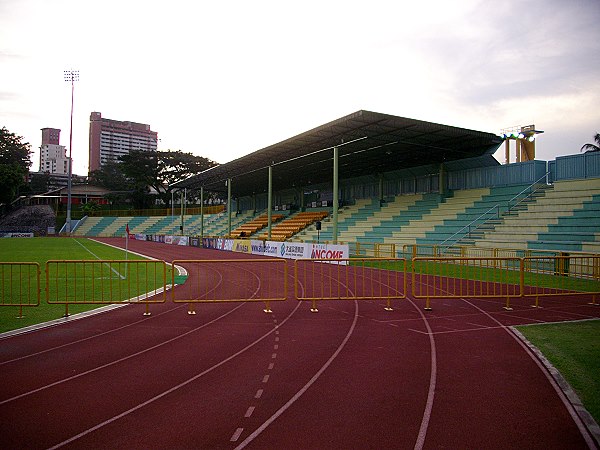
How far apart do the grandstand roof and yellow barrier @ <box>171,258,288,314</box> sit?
9.94m

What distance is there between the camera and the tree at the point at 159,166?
77.7m

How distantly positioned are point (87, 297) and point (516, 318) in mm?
11816

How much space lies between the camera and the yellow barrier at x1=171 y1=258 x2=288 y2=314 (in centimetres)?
1083

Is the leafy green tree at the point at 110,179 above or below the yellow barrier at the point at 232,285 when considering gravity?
above

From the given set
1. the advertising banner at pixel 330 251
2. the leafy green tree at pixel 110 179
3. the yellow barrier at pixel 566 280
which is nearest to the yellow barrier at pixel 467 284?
the yellow barrier at pixel 566 280

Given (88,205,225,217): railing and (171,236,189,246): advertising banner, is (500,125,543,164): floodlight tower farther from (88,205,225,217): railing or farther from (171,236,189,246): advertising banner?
(88,205,225,217): railing

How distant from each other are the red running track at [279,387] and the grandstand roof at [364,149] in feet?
49.7

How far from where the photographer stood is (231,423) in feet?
14.9

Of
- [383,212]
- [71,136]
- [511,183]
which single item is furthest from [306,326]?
[71,136]

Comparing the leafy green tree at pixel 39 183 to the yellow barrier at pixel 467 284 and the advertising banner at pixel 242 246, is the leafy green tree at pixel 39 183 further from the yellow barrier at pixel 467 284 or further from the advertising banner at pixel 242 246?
the yellow barrier at pixel 467 284

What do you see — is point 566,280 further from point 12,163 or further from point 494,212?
point 12,163

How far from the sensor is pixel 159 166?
79.0 m

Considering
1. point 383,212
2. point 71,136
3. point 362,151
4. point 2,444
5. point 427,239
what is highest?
point 71,136

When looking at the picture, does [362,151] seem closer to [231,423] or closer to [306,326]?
[306,326]
